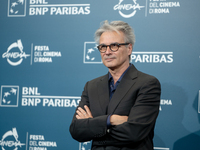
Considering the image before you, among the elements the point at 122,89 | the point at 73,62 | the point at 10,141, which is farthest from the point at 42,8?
the point at 122,89

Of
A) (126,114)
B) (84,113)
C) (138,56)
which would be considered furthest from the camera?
(138,56)

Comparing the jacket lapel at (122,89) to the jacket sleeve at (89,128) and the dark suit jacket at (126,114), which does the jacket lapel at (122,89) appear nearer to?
the dark suit jacket at (126,114)

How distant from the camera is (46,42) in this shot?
13.7 feet

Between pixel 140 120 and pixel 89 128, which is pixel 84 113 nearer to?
pixel 89 128

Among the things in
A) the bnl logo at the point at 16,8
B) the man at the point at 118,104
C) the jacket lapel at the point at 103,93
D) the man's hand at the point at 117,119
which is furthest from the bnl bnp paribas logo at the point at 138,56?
the man's hand at the point at 117,119

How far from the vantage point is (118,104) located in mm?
2525

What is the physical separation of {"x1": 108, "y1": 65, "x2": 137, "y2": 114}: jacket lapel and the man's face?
0.16m

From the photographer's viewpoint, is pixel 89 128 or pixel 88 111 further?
pixel 88 111

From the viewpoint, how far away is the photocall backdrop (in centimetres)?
362

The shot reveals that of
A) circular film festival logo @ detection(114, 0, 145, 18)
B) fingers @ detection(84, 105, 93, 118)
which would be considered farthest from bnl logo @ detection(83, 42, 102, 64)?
fingers @ detection(84, 105, 93, 118)

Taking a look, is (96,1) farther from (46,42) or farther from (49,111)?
(49,111)

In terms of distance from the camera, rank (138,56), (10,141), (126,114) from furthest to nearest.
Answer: (10,141) < (138,56) < (126,114)

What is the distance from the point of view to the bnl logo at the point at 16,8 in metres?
4.31

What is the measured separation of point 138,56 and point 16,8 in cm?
219
